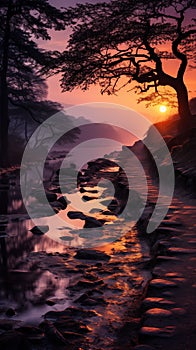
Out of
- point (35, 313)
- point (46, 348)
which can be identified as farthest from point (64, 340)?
point (35, 313)

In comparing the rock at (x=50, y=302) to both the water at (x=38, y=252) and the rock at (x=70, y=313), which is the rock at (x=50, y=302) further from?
the rock at (x=70, y=313)

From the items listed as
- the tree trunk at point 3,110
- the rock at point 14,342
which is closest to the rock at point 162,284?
the rock at point 14,342

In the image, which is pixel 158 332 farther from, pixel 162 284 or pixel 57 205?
pixel 57 205

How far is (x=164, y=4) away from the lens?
16078 mm

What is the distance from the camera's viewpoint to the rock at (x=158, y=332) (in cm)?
318

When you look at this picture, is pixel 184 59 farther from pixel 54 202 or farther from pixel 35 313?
pixel 35 313

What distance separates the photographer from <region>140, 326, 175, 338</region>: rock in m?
3.18

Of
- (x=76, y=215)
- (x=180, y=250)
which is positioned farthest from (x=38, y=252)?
(x=76, y=215)

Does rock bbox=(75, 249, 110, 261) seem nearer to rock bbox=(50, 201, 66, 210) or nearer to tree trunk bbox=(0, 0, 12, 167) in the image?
rock bbox=(50, 201, 66, 210)

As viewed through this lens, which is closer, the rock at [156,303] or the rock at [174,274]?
the rock at [156,303]

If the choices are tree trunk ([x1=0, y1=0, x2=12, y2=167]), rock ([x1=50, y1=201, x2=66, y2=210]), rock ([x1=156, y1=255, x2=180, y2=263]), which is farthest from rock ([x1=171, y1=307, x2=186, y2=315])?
tree trunk ([x1=0, y1=0, x2=12, y2=167])

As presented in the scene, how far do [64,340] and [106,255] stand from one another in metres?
2.85

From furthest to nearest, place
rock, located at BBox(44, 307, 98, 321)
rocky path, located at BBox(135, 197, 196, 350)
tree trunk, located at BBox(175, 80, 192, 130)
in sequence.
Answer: tree trunk, located at BBox(175, 80, 192, 130) → rock, located at BBox(44, 307, 98, 321) → rocky path, located at BBox(135, 197, 196, 350)

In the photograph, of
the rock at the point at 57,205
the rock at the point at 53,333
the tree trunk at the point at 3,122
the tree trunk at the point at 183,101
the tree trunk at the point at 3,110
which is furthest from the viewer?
the tree trunk at the point at 3,122
